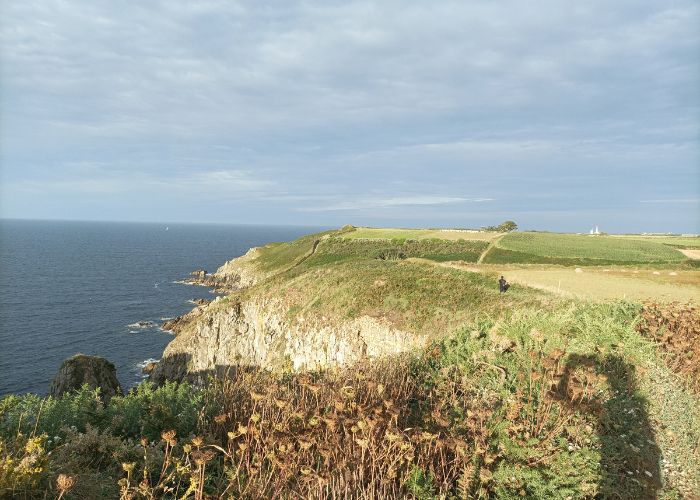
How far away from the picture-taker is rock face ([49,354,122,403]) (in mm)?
22453

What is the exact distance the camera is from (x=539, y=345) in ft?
32.8

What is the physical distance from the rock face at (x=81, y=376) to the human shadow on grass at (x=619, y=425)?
891 inches

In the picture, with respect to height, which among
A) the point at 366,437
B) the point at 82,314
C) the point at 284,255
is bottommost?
the point at 82,314

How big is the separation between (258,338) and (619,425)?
113ft

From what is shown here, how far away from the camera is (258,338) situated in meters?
38.8

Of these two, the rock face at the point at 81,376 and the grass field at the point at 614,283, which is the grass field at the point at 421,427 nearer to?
the grass field at the point at 614,283

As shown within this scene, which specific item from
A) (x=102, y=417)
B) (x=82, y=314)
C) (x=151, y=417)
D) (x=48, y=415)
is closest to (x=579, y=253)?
(x=151, y=417)

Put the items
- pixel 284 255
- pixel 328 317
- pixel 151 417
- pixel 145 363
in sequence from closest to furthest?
pixel 151 417 < pixel 328 317 < pixel 145 363 < pixel 284 255

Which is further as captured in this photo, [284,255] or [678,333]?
[284,255]

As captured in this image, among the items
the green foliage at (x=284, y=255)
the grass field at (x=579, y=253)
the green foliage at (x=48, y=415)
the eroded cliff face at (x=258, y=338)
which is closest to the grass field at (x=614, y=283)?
the eroded cliff face at (x=258, y=338)

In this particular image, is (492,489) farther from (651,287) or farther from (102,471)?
(651,287)

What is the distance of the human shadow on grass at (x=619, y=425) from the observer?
6.30m

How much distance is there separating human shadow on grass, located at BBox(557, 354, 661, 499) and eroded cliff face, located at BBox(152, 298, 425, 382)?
19.5 meters

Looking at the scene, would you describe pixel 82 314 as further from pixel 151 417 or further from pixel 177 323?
pixel 151 417
